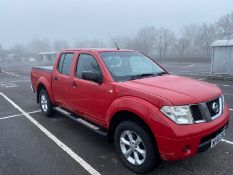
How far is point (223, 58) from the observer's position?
16.4 metres

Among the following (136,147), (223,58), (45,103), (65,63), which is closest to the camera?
(136,147)

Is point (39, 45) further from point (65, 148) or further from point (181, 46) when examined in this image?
point (65, 148)

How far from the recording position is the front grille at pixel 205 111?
350cm

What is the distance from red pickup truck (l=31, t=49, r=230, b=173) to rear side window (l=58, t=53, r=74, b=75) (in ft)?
0.15

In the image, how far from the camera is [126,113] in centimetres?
401

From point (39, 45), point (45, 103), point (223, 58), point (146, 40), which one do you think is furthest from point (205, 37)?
point (39, 45)

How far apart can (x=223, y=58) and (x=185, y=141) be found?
14.5 metres

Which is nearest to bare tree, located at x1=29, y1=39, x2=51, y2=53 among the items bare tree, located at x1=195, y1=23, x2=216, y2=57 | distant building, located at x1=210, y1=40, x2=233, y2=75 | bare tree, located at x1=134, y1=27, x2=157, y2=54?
bare tree, located at x1=134, y1=27, x2=157, y2=54

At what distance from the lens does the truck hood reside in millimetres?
3520

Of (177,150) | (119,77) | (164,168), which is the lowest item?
(164,168)

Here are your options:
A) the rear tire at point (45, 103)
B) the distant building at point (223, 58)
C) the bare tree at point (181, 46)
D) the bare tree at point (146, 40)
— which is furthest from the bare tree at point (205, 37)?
the rear tire at point (45, 103)

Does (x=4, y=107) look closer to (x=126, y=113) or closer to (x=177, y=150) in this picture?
(x=126, y=113)

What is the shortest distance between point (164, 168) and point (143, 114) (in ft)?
3.52

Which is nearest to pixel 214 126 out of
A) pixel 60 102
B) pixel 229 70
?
pixel 60 102
